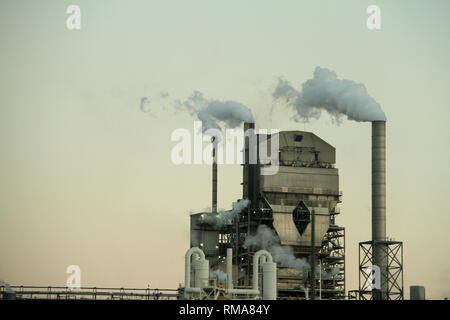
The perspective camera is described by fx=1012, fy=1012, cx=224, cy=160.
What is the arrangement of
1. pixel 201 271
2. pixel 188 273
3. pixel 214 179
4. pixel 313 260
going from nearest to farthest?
pixel 201 271 < pixel 188 273 < pixel 313 260 < pixel 214 179

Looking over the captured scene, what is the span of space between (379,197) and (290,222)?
8847 mm

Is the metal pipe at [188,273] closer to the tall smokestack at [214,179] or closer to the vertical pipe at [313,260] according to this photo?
the vertical pipe at [313,260]

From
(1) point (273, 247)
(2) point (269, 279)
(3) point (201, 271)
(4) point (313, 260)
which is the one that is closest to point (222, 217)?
(1) point (273, 247)

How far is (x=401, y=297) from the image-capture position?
90.2 m

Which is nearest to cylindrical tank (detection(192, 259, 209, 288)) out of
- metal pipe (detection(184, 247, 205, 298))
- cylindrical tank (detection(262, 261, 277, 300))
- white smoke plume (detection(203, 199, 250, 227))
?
metal pipe (detection(184, 247, 205, 298))

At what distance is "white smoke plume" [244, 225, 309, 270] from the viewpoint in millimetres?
93500

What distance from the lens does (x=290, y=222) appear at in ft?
311

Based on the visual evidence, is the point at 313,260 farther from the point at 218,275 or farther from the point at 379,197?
the point at 218,275
